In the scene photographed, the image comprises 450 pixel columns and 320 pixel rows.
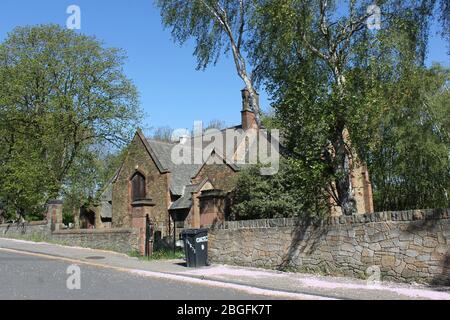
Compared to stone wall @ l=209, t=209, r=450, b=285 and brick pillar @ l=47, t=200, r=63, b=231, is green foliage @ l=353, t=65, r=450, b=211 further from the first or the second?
brick pillar @ l=47, t=200, r=63, b=231

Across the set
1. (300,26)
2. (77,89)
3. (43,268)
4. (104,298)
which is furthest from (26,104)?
(104,298)

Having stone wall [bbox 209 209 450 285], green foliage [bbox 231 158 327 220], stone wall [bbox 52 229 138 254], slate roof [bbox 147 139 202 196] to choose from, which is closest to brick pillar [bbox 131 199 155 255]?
stone wall [bbox 52 229 138 254]

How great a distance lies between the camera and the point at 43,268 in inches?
532

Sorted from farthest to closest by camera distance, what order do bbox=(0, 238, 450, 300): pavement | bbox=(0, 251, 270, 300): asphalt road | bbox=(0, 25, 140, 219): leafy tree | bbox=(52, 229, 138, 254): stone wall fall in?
bbox=(0, 25, 140, 219): leafy tree < bbox=(52, 229, 138, 254): stone wall < bbox=(0, 238, 450, 300): pavement < bbox=(0, 251, 270, 300): asphalt road

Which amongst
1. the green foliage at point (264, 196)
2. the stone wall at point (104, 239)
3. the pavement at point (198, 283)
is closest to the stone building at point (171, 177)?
the green foliage at point (264, 196)

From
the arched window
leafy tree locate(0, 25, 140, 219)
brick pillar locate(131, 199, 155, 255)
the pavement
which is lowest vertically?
the pavement

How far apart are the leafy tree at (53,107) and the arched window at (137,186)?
4199mm

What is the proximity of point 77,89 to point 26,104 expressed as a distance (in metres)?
4.00

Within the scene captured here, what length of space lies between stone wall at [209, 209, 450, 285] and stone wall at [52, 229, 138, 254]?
16.0 ft

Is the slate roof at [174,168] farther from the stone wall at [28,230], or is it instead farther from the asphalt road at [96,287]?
the asphalt road at [96,287]

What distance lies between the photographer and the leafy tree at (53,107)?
2847cm

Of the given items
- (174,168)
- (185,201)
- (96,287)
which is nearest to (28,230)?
(185,201)

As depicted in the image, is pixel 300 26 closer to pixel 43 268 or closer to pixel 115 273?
pixel 115 273

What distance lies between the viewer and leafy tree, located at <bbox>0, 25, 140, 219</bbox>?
2847 cm
